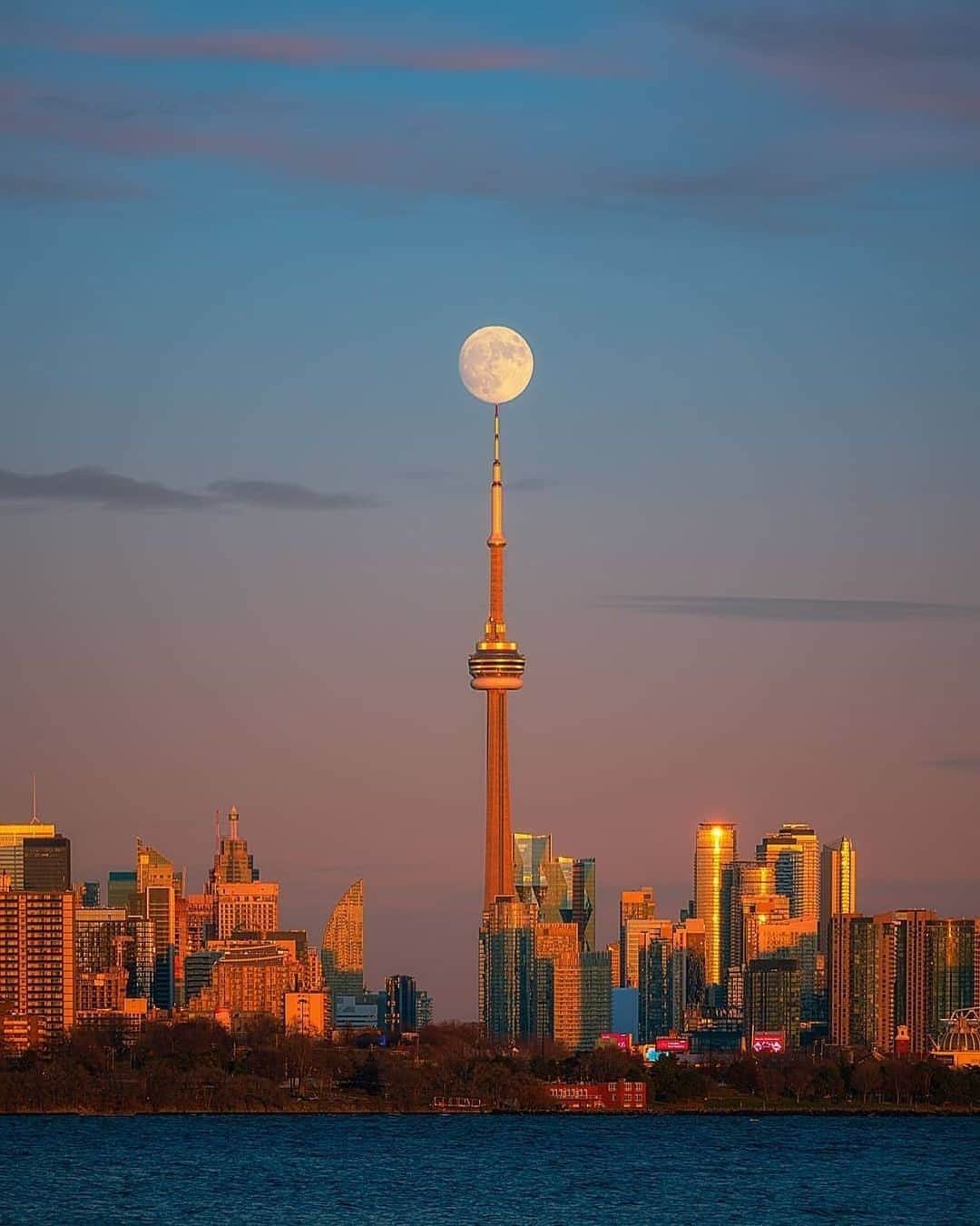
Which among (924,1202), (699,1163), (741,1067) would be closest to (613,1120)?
(741,1067)

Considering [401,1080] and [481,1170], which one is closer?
[481,1170]

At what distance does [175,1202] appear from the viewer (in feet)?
287

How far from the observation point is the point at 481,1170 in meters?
102

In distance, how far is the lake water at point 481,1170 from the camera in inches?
3406

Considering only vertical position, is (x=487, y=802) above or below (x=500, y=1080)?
above

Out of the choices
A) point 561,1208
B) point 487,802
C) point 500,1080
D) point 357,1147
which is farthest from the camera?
point 487,802

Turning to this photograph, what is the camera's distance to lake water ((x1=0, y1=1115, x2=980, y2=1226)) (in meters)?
86.5

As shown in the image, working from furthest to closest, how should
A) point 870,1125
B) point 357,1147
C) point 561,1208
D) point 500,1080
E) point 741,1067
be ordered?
point 741,1067 → point 500,1080 → point 870,1125 → point 357,1147 → point 561,1208

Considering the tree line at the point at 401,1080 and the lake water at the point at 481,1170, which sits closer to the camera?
the lake water at the point at 481,1170

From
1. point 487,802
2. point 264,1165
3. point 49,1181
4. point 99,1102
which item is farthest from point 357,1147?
point 487,802

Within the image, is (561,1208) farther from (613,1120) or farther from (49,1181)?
(613,1120)

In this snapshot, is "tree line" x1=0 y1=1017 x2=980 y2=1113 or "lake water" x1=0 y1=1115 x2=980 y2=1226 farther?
"tree line" x1=0 y1=1017 x2=980 y2=1113

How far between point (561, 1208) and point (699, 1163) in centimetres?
2021

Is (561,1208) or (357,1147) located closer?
(561,1208)
